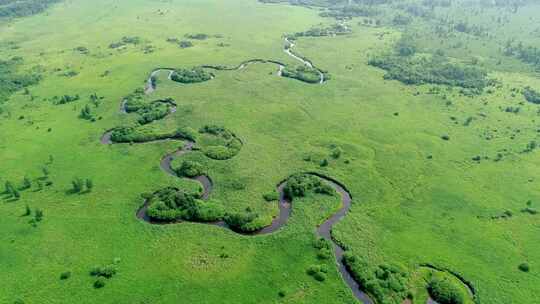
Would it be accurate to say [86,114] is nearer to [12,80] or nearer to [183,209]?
[12,80]

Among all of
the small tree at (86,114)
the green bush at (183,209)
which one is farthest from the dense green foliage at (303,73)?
the green bush at (183,209)

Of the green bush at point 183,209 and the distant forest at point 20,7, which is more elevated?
the distant forest at point 20,7

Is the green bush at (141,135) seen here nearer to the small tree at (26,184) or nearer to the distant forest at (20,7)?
→ the small tree at (26,184)

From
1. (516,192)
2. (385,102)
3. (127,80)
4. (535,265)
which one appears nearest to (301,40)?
(385,102)

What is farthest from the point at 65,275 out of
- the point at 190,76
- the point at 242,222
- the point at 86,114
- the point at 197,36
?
the point at 197,36

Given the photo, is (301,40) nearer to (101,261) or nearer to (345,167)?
(345,167)

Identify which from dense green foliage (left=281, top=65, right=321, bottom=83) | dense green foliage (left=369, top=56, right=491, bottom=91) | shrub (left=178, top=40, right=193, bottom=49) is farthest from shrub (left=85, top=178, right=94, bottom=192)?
dense green foliage (left=369, top=56, right=491, bottom=91)

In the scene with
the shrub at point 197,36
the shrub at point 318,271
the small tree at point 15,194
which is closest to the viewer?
the shrub at point 318,271
